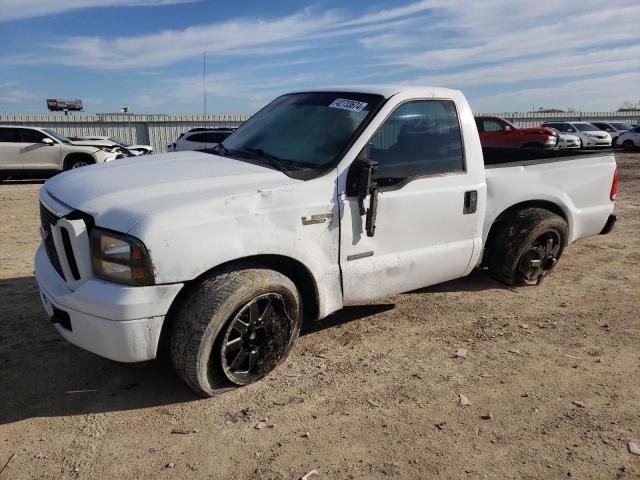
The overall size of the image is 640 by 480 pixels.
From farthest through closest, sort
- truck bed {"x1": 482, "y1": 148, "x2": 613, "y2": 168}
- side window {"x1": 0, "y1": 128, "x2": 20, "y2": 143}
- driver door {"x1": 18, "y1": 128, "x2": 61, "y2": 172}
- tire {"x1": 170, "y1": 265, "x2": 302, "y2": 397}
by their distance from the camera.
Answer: driver door {"x1": 18, "y1": 128, "x2": 61, "y2": 172} < side window {"x1": 0, "y1": 128, "x2": 20, "y2": 143} < truck bed {"x1": 482, "y1": 148, "x2": 613, "y2": 168} < tire {"x1": 170, "y1": 265, "x2": 302, "y2": 397}

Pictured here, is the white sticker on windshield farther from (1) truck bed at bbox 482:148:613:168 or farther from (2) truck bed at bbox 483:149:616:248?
(1) truck bed at bbox 482:148:613:168

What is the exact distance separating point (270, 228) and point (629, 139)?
92.0 feet

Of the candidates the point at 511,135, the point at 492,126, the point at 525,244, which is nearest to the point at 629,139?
the point at 511,135

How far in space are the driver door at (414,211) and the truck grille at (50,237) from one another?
5.72 ft

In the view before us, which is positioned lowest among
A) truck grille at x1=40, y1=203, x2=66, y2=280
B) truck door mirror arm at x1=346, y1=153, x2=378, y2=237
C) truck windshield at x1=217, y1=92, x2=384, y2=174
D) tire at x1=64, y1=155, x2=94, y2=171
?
tire at x1=64, y1=155, x2=94, y2=171

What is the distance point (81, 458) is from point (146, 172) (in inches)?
67.4

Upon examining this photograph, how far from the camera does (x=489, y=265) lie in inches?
188

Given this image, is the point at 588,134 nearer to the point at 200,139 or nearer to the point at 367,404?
the point at 200,139

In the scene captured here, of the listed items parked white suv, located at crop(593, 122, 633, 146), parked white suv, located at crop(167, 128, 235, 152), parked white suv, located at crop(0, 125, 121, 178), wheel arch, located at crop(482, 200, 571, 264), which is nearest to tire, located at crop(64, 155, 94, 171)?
parked white suv, located at crop(0, 125, 121, 178)

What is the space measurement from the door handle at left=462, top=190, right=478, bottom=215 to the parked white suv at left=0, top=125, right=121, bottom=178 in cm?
1255

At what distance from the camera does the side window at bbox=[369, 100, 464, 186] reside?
11.7 feet

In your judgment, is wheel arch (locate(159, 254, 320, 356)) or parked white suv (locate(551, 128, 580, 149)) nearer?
wheel arch (locate(159, 254, 320, 356))

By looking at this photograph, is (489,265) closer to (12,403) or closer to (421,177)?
(421,177)

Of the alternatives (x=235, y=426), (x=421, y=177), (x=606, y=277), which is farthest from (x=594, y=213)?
(x=235, y=426)
